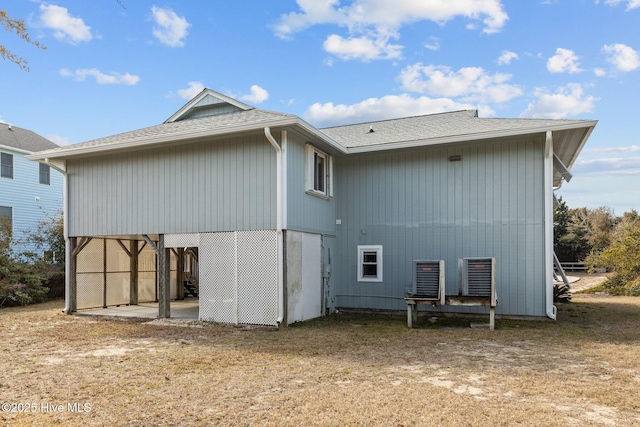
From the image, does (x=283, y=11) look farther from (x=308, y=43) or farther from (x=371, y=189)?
(x=371, y=189)

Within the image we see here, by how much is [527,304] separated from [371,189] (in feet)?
13.6

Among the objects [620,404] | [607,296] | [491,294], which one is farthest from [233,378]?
[607,296]

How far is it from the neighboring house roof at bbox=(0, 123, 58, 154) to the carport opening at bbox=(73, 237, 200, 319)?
9.70 metres

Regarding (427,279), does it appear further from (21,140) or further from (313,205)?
(21,140)

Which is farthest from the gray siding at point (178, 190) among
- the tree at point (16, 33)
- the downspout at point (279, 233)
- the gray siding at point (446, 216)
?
the tree at point (16, 33)

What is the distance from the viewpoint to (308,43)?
15.0 meters

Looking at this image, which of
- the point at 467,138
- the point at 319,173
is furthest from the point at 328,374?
the point at 467,138

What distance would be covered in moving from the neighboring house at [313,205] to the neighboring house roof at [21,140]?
1011 centimetres

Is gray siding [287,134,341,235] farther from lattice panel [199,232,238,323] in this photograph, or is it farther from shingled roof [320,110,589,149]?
shingled roof [320,110,589,149]

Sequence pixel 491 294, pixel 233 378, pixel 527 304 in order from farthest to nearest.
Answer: pixel 527 304 < pixel 491 294 < pixel 233 378

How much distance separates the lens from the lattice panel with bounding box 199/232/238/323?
9.37 m

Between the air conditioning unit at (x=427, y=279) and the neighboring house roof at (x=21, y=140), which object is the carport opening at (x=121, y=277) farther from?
the neighboring house roof at (x=21, y=140)

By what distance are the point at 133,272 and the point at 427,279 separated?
862 centimetres

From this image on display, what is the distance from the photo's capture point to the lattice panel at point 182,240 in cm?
983
